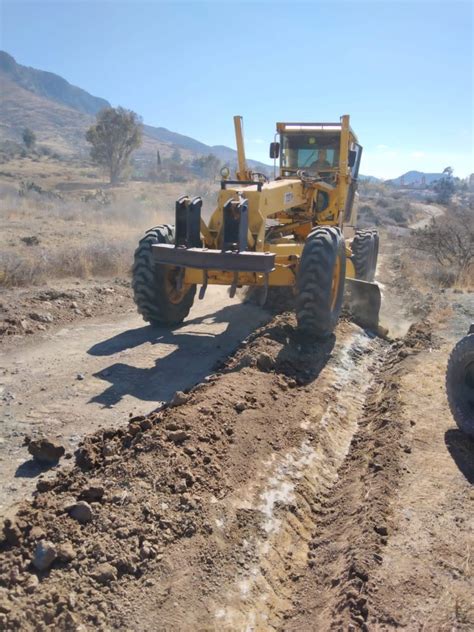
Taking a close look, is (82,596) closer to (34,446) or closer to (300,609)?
(300,609)

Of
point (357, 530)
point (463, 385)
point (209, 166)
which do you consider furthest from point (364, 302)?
point (209, 166)

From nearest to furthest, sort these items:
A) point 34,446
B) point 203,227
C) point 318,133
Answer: point 34,446
point 203,227
point 318,133

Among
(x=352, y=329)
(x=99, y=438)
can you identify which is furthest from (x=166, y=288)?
(x=99, y=438)

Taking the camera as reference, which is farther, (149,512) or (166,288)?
(166,288)

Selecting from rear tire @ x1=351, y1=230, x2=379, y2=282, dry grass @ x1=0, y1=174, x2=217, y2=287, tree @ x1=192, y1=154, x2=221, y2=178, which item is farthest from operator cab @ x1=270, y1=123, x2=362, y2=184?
tree @ x1=192, y1=154, x2=221, y2=178

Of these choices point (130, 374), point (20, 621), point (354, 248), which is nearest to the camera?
point (20, 621)

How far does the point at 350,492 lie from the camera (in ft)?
15.2

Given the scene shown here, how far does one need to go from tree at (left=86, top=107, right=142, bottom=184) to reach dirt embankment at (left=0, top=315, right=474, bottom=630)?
49376 mm

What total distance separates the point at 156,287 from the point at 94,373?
1.97 m

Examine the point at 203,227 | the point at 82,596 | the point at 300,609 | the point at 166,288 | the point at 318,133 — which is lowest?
the point at 300,609

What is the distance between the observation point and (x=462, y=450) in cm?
525

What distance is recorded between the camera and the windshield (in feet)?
35.3

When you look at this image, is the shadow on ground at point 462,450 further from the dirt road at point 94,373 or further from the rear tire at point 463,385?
the dirt road at point 94,373

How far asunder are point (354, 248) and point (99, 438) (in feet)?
26.1
